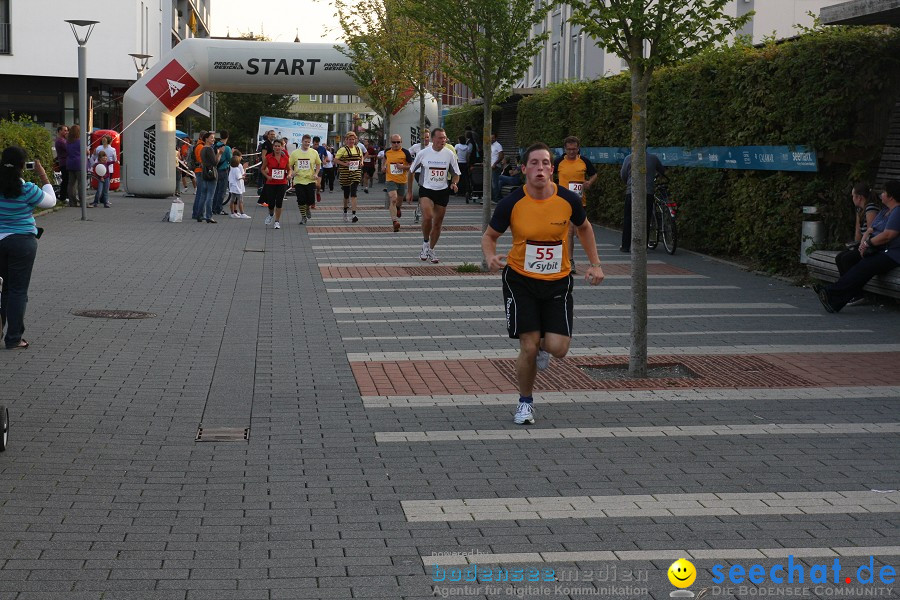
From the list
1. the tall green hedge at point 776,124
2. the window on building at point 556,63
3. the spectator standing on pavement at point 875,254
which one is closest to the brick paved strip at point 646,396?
the spectator standing on pavement at point 875,254

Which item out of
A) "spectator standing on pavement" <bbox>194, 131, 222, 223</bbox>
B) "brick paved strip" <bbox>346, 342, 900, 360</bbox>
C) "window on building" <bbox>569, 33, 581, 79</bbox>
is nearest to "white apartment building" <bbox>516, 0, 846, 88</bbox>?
"window on building" <bbox>569, 33, 581, 79</bbox>

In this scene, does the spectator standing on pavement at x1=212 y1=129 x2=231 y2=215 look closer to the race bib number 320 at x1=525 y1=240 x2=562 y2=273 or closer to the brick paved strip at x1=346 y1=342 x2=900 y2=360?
the brick paved strip at x1=346 y1=342 x2=900 y2=360

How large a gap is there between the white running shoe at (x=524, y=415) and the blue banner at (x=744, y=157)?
8.43 m

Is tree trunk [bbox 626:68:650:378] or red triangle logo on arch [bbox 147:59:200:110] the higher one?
red triangle logo on arch [bbox 147:59:200:110]

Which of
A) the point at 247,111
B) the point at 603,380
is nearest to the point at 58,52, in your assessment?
the point at 247,111

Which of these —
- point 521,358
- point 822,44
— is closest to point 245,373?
point 521,358

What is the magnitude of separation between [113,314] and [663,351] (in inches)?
216

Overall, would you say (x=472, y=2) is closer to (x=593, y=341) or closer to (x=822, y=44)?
(x=822, y=44)

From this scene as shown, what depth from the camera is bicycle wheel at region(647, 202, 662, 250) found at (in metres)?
20.0

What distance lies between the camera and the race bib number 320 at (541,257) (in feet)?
25.8

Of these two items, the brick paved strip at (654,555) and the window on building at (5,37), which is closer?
the brick paved strip at (654,555)

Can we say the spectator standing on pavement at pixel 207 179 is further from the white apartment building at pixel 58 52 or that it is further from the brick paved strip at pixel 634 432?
the white apartment building at pixel 58 52

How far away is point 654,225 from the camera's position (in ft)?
66.2

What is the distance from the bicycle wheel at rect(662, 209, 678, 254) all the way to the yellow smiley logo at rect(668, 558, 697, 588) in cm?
1459
